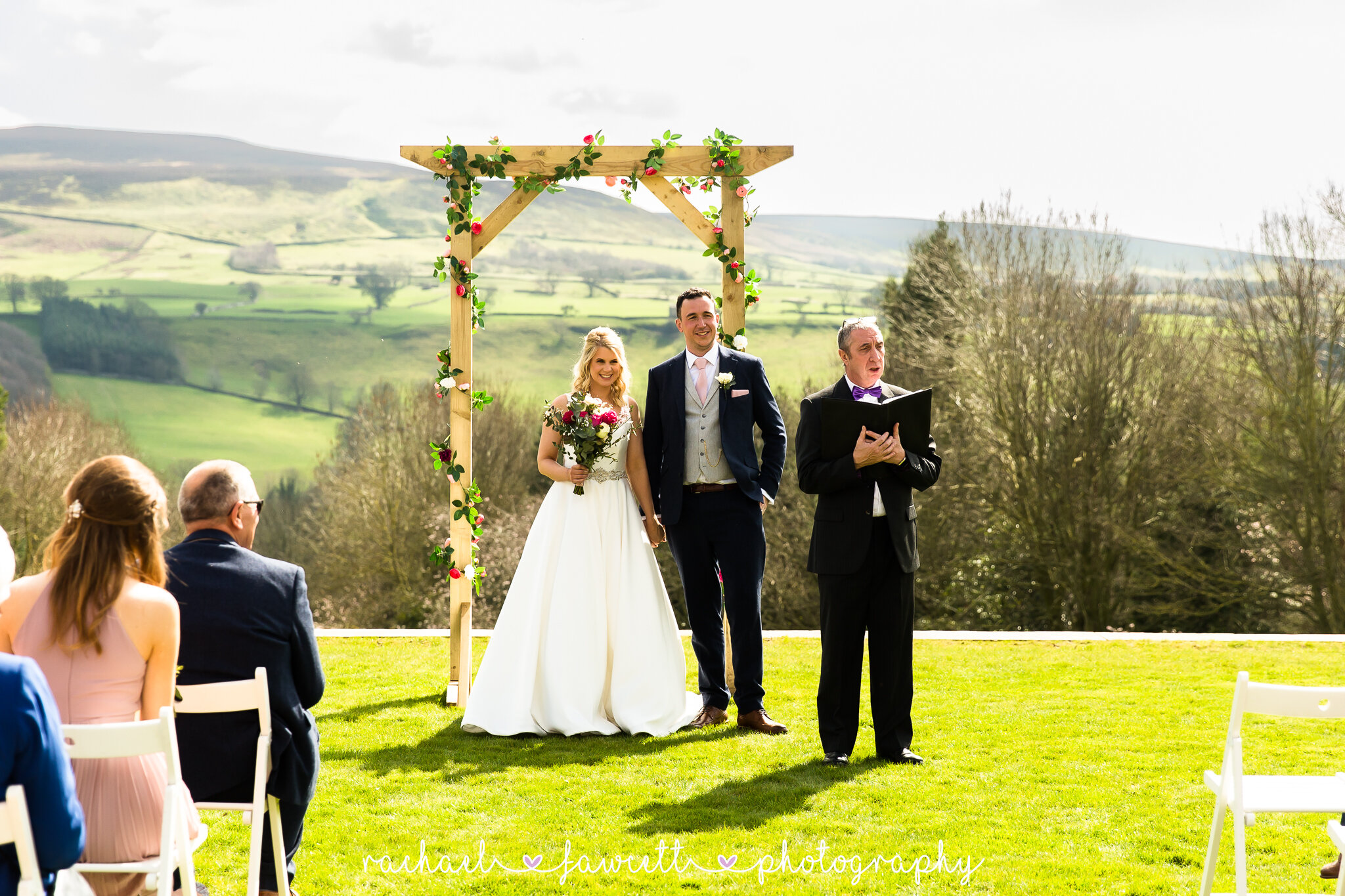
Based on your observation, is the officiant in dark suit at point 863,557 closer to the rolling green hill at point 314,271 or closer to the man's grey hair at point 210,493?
the man's grey hair at point 210,493

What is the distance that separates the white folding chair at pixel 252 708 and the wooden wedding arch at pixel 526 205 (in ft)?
10.7

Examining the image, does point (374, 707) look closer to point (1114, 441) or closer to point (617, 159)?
point (617, 159)

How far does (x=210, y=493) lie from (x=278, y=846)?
103 cm

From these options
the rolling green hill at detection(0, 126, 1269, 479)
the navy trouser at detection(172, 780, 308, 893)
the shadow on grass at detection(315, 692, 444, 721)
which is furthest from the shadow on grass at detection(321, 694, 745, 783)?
the rolling green hill at detection(0, 126, 1269, 479)

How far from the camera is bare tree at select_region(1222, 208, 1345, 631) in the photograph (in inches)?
591

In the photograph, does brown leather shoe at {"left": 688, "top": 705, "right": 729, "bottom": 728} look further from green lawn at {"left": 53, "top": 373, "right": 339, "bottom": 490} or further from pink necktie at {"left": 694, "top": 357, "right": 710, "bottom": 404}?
green lawn at {"left": 53, "top": 373, "right": 339, "bottom": 490}

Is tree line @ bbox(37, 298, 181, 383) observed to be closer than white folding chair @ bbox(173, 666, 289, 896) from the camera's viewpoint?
No

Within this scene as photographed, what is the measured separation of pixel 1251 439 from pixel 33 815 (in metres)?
16.5

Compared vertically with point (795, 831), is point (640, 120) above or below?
above

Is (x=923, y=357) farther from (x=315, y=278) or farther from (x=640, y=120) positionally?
(x=315, y=278)

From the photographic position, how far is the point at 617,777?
470cm

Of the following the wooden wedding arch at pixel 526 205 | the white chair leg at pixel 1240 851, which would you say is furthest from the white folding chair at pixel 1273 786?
the wooden wedding arch at pixel 526 205

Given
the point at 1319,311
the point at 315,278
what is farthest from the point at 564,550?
the point at 315,278

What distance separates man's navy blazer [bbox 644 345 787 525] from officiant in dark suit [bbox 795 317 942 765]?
60cm
